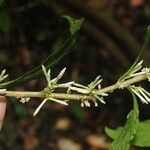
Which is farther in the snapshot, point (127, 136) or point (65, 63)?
point (65, 63)

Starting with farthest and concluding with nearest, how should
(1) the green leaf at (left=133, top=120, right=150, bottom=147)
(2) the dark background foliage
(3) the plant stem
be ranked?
(2) the dark background foliage < (1) the green leaf at (left=133, top=120, right=150, bottom=147) < (3) the plant stem

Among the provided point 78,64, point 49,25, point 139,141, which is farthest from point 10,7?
point 139,141

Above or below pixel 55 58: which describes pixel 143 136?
below

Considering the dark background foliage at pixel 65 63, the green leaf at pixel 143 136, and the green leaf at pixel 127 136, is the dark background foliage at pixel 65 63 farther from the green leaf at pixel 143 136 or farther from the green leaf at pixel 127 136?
the green leaf at pixel 127 136

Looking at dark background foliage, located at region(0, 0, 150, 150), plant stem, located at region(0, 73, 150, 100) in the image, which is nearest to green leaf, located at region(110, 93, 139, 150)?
plant stem, located at region(0, 73, 150, 100)

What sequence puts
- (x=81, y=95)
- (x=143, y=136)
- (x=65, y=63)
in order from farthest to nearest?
(x=65, y=63) < (x=143, y=136) < (x=81, y=95)

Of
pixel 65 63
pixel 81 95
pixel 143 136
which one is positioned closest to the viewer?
pixel 81 95

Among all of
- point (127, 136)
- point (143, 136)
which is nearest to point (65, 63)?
point (143, 136)

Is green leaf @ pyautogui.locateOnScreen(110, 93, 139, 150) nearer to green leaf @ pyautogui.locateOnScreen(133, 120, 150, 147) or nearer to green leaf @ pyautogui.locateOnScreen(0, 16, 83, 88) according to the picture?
green leaf @ pyautogui.locateOnScreen(133, 120, 150, 147)

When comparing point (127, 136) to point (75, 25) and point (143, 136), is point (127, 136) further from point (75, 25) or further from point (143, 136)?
point (75, 25)

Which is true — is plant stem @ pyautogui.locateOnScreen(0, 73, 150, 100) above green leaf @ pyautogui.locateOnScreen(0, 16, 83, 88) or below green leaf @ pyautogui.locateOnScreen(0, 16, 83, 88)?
below
